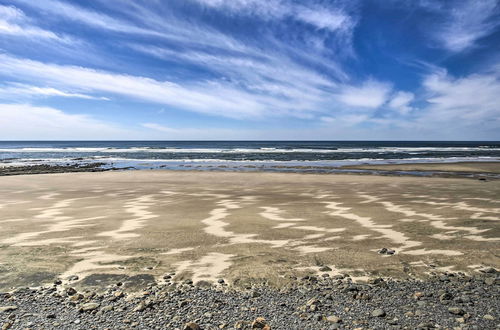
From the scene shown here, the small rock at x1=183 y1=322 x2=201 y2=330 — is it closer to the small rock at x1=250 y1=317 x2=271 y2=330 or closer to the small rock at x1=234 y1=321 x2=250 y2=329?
the small rock at x1=234 y1=321 x2=250 y2=329

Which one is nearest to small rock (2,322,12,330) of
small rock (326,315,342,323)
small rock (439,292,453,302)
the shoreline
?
small rock (326,315,342,323)

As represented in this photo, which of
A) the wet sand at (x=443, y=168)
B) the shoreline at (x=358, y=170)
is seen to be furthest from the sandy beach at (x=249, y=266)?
the wet sand at (x=443, y=168)

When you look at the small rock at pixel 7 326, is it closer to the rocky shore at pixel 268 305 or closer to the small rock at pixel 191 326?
the rocky shore at pixel 268 305

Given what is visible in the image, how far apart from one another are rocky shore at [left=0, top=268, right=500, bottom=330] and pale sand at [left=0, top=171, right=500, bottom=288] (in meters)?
0.54

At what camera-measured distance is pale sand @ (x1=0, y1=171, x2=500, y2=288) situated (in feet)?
20.5

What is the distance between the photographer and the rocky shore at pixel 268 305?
4.21 m

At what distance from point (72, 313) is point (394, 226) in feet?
29.2

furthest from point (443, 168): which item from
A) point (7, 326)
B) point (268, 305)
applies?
point (7, 326)

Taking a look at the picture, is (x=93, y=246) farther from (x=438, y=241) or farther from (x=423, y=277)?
(x=438, y=241)

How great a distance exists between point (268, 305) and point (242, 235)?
13.1ft

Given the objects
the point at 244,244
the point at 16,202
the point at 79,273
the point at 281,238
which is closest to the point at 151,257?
the point at 79,273

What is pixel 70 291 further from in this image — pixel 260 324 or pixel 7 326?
pixel 260 324

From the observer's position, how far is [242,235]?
8.69m

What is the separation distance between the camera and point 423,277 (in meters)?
5.74
